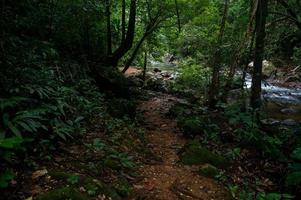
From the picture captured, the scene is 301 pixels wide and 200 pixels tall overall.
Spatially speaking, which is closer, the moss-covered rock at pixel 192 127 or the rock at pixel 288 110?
the moss-covered rock at pixel 192 127

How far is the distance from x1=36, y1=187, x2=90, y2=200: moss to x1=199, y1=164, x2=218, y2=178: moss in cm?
268

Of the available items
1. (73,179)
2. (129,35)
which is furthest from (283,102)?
(73,179)

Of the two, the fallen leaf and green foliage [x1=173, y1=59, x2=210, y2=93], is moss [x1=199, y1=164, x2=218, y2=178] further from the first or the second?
green foliage [x1=173, y1=59, x2=210, y2=93]

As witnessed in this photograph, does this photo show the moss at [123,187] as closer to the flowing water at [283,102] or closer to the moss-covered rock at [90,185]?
the moss-covered rock at [90,185]

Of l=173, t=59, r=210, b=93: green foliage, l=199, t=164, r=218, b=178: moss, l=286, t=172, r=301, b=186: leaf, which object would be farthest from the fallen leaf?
l=173, t=59, r=210, b=93: green foliage

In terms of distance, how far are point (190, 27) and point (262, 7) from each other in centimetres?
635

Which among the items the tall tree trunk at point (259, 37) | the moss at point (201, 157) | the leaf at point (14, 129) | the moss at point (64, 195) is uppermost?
the tall tree trunk at point (259, 37)

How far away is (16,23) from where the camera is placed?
6547 millimetres

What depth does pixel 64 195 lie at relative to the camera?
3.78 meters

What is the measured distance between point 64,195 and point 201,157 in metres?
3.45

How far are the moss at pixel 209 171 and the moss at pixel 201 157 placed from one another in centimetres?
30

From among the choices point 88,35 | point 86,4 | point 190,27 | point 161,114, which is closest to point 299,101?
point 190,27

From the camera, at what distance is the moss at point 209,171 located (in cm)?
603

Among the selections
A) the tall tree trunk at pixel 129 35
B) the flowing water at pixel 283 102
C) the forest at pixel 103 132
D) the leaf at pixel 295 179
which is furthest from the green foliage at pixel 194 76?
the leaf at pixel 295 179
